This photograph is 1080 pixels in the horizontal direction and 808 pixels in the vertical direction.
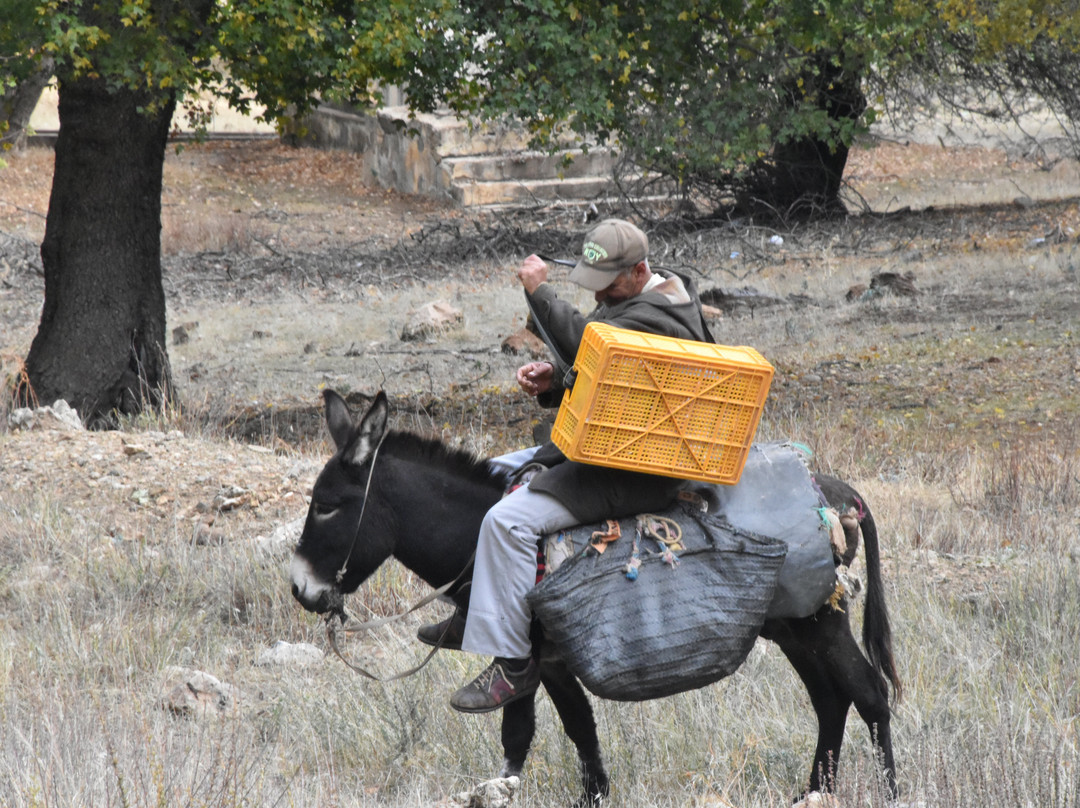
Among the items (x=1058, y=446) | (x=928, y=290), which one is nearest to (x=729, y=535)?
(x=1058, y=446)

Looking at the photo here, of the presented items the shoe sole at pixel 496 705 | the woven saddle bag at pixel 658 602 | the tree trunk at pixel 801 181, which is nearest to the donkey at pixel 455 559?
the shoe sole at pixel 496 705

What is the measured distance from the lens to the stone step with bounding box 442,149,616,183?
29.8 m

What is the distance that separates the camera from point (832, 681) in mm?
4324

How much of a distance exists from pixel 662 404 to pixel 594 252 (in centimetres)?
61

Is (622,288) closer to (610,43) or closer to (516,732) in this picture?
(516,732)

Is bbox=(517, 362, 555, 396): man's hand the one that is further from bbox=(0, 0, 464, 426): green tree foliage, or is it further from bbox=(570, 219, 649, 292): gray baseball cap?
bbox=(0, 0, 464, 426): green tree foliage

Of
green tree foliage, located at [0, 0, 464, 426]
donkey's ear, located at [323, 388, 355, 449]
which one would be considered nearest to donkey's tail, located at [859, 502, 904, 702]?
donkey's ear, located at [323, 388, 355, 449]

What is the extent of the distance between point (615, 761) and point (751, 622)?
1.04 m

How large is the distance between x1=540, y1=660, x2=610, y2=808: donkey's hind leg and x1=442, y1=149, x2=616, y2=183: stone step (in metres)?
26.0

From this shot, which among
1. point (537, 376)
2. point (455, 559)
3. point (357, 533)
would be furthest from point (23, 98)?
point (455, 559)

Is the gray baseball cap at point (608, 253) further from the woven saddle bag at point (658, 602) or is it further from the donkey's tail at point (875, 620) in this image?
the donkey's tail at point (875, 620)

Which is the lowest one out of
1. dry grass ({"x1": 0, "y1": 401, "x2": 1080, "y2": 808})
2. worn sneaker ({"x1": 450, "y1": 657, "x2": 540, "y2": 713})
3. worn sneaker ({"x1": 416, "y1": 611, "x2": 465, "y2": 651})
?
dry grass ({"x1": 0, "y1": 401, "x2": 1080, "y2": 808})

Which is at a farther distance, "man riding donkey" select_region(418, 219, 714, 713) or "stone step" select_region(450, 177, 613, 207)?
"stone step" select_region(450, 177, 613, 207)

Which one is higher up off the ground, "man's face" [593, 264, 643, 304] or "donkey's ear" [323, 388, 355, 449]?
"man's face" [593, 264, 643, 304]
